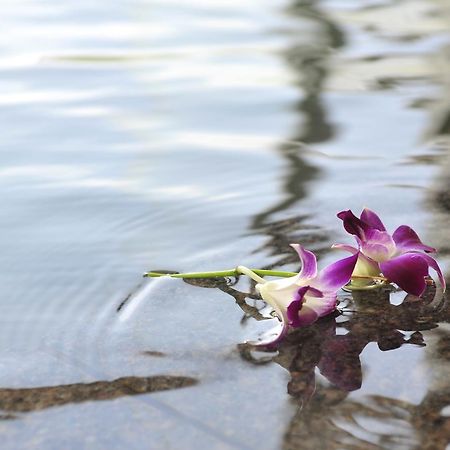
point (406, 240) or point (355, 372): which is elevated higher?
point (406, 240)

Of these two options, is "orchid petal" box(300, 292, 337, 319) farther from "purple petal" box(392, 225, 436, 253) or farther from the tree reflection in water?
"purple petal" box(392, 225, 436, 253)

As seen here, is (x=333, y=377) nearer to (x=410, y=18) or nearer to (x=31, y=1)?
(x=410, y=18)

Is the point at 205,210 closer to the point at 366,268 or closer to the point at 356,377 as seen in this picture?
the point at 366,268

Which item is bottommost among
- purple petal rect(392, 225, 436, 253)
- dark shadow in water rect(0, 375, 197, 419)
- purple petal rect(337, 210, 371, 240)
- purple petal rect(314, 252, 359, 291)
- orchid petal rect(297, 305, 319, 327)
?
dark shadow in water rect(0, 375, 197, 419)

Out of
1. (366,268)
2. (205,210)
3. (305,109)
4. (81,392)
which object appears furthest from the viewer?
(305,109)

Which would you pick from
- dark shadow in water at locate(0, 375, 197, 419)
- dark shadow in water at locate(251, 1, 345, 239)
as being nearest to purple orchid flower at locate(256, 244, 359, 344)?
dark shadow in water at locate(0, 375, 197, 419)

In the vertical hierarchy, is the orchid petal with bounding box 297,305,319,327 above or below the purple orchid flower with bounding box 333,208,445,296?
below

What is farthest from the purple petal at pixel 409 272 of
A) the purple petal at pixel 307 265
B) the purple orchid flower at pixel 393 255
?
the purple petal at pixel 307 265

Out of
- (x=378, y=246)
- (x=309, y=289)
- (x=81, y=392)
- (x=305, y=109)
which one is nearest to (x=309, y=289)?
(x=309, y=289)
